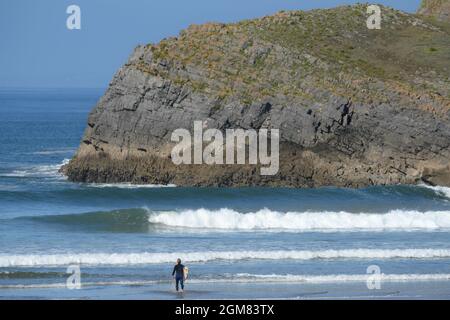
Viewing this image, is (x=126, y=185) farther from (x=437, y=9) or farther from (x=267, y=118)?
(x=437, y=9)

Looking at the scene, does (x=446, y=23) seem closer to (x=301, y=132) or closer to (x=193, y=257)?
(x=301, y=132)

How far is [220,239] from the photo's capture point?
4169 centimetres

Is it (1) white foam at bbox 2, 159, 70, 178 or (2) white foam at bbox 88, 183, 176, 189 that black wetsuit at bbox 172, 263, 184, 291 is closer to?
(2) white foam at bbox 88, 183, 176, 189

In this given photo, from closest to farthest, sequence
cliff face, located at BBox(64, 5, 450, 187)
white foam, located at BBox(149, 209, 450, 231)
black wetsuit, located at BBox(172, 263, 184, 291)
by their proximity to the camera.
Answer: black wetsuit, located at BBox(172, 263, 184, 291) < white foam, located at BBox(149, 209, 450, 231) < cliff face, located at BBox(64, 5, 450, 187)

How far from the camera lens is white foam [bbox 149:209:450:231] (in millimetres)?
45594

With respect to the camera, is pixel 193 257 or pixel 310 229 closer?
pixel 193 257

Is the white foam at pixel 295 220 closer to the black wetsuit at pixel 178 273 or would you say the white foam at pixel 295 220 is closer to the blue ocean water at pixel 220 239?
the blue ocean water at pixel 220 239

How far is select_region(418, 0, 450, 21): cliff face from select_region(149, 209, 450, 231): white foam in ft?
109

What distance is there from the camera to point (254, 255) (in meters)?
37.9

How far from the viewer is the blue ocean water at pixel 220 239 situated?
3306cm

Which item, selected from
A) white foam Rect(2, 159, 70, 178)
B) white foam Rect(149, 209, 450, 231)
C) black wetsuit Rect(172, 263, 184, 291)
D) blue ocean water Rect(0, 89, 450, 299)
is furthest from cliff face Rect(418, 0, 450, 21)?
black wetsuit Rect(172, 263, 184, 291)

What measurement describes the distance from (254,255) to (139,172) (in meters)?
15.5
